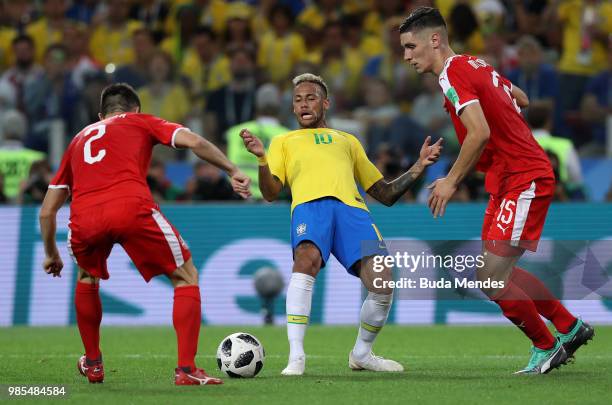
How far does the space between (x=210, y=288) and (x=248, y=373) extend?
5.65m

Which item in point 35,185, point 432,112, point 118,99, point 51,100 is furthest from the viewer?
point 51,100

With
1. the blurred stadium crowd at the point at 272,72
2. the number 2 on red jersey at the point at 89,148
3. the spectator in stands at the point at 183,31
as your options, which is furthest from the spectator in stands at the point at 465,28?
the number 2 on red jersey at the point at 89,148

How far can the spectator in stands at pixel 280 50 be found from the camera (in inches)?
703

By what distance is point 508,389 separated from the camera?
754 centimetres

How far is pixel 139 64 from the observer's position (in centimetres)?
1797

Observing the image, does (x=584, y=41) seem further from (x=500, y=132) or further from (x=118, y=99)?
(x=118, y=99)

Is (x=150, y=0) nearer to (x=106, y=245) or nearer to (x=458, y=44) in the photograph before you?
(x=458, y=44)

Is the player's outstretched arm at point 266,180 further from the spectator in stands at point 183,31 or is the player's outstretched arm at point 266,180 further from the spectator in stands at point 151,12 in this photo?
the spectator in stands at point 151,12

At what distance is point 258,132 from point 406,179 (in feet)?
20.6

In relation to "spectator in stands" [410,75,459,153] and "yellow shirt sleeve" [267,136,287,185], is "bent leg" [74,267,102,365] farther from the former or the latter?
"spectator in stands" [410,75,459,153]

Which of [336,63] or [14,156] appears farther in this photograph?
[336,63]

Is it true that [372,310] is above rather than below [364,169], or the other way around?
below

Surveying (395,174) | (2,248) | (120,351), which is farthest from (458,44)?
(120,351)

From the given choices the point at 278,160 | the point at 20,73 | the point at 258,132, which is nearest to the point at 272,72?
the point at 258,132
